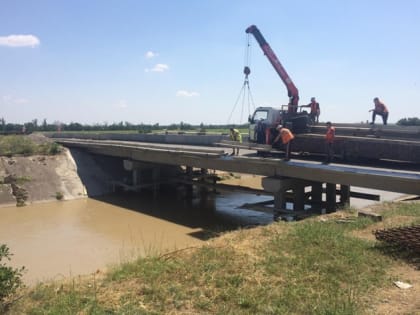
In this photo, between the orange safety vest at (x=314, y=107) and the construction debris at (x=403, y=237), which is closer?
the construction debris at (x=403, y=237)

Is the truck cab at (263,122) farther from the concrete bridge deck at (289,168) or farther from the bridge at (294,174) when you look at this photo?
the concrete bridge deck at (289,168)

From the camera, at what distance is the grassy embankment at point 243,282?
559 centimetres

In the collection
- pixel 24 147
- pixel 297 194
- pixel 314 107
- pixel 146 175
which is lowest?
pixel 146 175

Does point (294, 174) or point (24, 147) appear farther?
point (24, 147)

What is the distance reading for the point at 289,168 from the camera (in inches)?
600

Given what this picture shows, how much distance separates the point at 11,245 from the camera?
1480cm

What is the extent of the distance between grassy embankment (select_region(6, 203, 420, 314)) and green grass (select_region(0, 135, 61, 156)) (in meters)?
Answer: 21.9

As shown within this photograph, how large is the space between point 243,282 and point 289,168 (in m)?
9.36

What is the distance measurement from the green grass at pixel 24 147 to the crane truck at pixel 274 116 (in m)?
15.2

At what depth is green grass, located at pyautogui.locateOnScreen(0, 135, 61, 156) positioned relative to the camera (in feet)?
86.9

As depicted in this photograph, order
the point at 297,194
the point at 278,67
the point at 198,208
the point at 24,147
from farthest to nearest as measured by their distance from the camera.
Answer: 1. the point at 24,147
2. the point at 198,208
3. the point at 278,67
4. the point at 297,194

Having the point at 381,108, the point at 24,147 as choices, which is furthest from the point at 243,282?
the point at 24,147

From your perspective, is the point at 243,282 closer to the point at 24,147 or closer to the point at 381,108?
the point at 381,108

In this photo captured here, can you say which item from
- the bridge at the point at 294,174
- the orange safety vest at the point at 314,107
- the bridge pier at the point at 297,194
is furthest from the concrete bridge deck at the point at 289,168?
the orange safety vest at the point at 314,107
